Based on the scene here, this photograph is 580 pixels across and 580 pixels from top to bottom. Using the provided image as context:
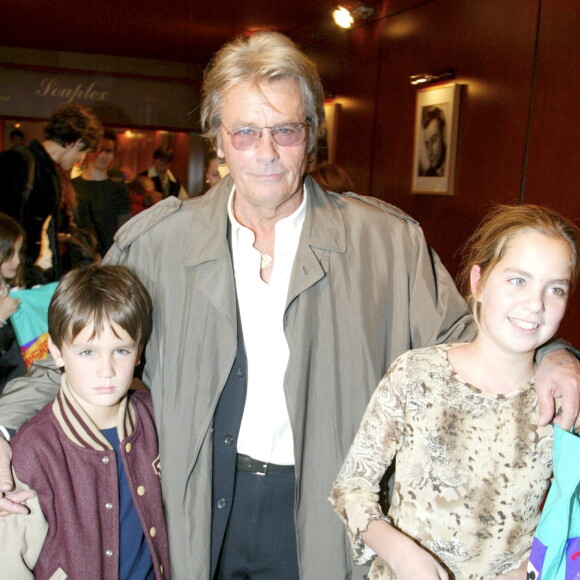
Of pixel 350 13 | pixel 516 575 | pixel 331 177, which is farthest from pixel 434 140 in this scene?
pixel 516 575

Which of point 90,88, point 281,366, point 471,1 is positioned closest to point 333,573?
point 281,366

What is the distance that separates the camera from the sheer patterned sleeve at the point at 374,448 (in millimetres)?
1356

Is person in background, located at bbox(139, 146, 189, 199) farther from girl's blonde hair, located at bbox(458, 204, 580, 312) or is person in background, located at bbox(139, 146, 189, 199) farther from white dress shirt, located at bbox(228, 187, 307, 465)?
girl's blonde hair, located at bbox(458, 204, 580, 312)

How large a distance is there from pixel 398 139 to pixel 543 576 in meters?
4.87

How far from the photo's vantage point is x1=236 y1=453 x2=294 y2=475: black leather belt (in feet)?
5.51

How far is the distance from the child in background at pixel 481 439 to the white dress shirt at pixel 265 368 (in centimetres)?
31

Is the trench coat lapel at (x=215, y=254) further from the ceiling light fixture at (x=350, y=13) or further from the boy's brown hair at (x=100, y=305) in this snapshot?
the ceiling light fixture at (x=350, y=13)

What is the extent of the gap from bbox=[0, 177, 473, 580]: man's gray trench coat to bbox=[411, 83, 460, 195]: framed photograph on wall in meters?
3.19

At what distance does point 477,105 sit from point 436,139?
18.7 inches

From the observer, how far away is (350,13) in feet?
20.2

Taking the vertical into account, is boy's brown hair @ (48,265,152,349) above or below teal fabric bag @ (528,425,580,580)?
above

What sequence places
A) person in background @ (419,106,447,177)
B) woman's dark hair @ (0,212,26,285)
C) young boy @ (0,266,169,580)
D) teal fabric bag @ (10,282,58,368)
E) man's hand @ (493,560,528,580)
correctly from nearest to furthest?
1. man's hand @ (493,560,528,580)
2. young boy @ (0,266,169,580)
3. teal fabric bag @ (10,282,58,368)
4. woman's dark hair @ (0,212,26,285)
5. person in background @ (419,106,447,177)

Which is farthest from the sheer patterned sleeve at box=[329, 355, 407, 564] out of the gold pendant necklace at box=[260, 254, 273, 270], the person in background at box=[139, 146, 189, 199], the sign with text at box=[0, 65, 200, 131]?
the sign with text at box=[0, 65, 200, 131]

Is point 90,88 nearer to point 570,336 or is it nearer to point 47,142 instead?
point 47,142
